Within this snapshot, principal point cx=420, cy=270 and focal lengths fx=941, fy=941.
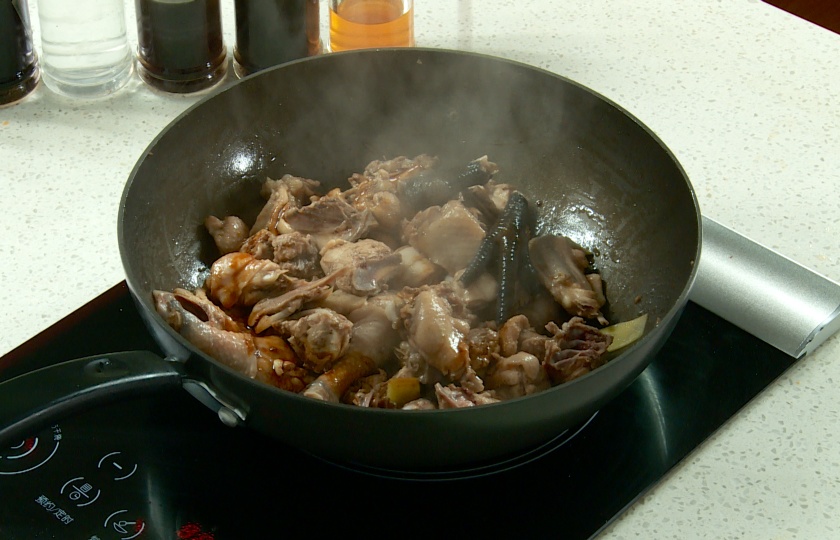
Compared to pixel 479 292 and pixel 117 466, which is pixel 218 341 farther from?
pixel 479 292

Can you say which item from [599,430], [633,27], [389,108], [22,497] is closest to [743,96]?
[633,27]

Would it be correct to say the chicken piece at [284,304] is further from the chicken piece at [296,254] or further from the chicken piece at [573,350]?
the chicken piece at [573,350]

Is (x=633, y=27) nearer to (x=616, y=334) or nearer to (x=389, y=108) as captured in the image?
(x=389, y=108)

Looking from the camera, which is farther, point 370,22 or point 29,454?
point 370,22

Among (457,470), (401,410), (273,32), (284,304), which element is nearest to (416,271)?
(284,304)

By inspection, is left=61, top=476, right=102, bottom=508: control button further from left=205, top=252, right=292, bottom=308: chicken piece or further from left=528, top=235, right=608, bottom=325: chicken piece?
left=528, top=235, right=608, bottom=325: chicken piece

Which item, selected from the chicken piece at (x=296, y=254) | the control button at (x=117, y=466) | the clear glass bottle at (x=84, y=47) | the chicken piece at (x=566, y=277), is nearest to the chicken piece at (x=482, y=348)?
the chicken piece at (x=566, y=277)
